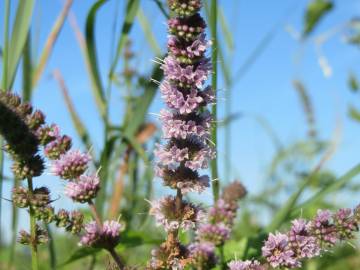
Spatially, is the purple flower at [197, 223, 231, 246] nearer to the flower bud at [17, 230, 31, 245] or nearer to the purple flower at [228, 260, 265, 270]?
the purple flower at [228, 260, 265, 270]

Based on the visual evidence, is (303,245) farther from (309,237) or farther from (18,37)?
(18,37)

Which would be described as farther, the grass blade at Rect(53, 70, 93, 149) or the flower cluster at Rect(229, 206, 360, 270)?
the grass blade at Rect(53, 70, 93, 149)

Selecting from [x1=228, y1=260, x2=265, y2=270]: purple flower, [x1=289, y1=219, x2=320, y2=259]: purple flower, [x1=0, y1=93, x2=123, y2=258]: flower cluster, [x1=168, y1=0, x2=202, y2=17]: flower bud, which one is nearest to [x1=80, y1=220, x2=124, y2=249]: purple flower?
[x1=0, y1=93, x2=123, y2=258]: flower cluster

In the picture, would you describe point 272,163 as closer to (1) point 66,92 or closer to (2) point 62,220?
(1) point 66,92

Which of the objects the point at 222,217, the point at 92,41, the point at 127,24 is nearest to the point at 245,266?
the point at 222,217

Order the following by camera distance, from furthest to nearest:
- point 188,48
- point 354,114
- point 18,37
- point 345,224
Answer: point 354,114
point 18,37
point 345,224
point 188,48

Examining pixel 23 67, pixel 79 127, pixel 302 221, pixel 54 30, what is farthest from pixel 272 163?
pixel 302 221

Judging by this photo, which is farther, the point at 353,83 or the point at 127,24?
the point at 353,83
